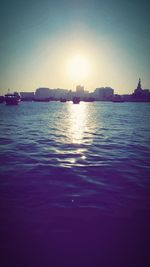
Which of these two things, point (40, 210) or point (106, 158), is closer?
point (40, 210)

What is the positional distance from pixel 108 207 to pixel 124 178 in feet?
8.11

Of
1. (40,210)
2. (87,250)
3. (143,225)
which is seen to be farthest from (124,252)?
(40,210)

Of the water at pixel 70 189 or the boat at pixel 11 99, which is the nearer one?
the water at pixel 70 189

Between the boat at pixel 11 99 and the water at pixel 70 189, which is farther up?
the boat at pixel 11 99

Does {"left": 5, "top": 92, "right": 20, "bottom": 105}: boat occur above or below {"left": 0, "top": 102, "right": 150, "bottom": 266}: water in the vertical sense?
above

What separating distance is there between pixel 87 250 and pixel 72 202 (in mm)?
1807

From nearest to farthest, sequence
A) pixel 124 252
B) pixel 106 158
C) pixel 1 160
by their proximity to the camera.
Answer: pixel 124 252, pixel 1 160, pixel 106 158

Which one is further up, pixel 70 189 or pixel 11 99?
pixel 11 99

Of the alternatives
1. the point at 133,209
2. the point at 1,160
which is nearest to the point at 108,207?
the point at 133,209

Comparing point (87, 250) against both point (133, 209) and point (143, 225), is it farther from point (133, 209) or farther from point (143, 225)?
point (133, 209)

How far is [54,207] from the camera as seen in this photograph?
5.32 m

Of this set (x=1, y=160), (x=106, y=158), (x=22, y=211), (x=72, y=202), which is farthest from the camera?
(x=106, y=158)

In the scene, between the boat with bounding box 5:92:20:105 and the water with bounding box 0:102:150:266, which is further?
the boat with bounding box 5:92:20:105

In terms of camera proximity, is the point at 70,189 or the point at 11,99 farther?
the point at 11,99
